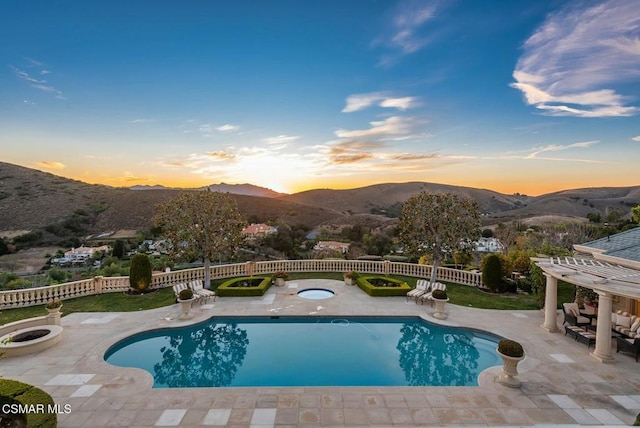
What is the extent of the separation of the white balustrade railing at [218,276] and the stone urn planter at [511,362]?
11.4 m

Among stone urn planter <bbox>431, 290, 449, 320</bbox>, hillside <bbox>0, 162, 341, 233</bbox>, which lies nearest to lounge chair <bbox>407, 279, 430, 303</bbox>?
stone urn planter <bbox>431, 290, 449, 320</bbox>

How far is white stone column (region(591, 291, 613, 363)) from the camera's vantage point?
931cm

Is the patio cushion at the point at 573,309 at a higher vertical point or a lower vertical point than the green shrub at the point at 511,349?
lower

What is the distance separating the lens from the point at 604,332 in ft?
31.2

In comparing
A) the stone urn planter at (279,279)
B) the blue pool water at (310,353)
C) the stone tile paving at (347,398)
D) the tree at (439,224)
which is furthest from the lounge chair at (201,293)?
the tree at (439,224)

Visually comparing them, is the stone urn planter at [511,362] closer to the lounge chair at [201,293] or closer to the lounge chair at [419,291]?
the lounge chair at [419,291]

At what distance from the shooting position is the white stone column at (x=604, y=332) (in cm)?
931

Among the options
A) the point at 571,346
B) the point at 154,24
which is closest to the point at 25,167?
the point at 154,24

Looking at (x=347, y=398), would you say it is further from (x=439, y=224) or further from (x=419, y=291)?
(x=439, y=224)

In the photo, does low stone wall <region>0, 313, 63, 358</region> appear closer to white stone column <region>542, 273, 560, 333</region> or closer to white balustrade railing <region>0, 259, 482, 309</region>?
white balustrade railing <region>0, 259, 482, 309</region>

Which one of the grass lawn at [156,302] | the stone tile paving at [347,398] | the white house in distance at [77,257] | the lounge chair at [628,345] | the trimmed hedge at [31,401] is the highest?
the trimmed hedge at [31,401]

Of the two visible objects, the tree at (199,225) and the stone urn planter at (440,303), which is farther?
the tree at (199,225)

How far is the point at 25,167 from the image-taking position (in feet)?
208

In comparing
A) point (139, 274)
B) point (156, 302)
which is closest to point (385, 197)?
point (139, 274)
